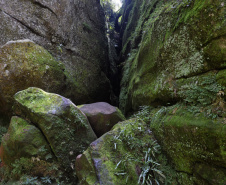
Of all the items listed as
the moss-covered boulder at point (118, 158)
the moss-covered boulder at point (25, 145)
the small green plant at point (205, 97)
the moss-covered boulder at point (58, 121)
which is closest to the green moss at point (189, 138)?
the small green plant at point (205, 97)

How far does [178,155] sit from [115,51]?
13.0 meters

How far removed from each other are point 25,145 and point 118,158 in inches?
107

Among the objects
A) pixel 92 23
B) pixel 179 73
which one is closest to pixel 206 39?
pixel 179 73

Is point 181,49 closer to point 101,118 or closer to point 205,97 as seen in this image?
point 205,97

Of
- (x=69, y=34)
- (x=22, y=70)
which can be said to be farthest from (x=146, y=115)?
(x=69, y=34)

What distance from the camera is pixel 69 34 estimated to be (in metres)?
9.20

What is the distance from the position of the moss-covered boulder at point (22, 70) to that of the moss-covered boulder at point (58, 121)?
4.89ft

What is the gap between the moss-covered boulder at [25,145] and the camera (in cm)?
430

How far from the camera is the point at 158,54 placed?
15.9 feet

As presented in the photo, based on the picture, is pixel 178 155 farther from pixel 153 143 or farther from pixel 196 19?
pixel 196 19

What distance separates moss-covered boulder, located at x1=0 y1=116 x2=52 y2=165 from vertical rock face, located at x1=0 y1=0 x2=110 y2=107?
11.9 ft

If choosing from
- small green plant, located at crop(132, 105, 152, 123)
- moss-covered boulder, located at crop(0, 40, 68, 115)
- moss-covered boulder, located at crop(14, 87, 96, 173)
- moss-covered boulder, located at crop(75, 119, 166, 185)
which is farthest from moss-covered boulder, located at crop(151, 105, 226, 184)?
moss-covered boulder, located at crop(0, 40, 68, 115)

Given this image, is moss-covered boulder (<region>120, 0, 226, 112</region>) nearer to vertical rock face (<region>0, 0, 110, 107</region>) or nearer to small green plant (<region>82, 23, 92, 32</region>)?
vertical rock face (<region>0, 0, 110, 107</region>)

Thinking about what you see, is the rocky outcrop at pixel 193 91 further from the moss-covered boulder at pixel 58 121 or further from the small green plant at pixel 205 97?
the moss-covered boulder at pixel 58 121
